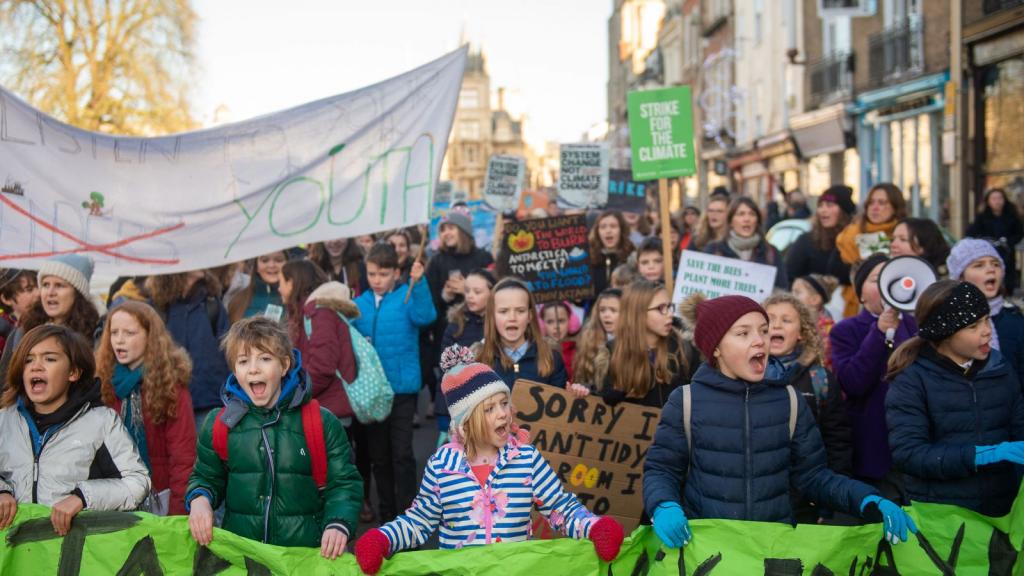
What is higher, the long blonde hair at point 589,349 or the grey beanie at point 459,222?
the grey beanie at point 459,222

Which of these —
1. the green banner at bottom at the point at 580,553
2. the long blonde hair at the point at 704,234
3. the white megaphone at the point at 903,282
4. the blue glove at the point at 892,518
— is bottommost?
the green banner at bottom at the point at 580,553

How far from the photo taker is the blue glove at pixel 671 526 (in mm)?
3451

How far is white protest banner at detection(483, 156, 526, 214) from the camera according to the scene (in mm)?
13367

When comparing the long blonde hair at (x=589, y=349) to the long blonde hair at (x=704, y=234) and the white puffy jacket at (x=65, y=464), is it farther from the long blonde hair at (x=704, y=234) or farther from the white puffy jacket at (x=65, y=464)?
the long blonde hair at (x=704, y=234)

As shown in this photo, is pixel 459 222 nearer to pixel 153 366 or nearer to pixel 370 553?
pixel 153 366

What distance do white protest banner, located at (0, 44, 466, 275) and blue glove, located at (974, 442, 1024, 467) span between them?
3345 millimetres

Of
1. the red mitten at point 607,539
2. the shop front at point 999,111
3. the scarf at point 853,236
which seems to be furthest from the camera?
the shop front at point 999,111

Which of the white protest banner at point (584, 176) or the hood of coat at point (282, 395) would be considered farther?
the white protest banner at point (584, 176)

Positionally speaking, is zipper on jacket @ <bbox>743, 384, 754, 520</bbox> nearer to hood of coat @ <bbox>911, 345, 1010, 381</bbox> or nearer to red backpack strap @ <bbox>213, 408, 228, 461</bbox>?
hood of coat @ <bbox>911, 345, 1010, 381</bbox>

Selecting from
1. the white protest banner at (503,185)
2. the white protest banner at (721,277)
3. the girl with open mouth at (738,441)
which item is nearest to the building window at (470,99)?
the white protest banner at (503,185)

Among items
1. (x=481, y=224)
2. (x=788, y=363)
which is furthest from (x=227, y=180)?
(x=481, y=224)

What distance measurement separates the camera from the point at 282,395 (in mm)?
4012

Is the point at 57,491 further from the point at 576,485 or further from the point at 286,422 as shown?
the point at 576,485

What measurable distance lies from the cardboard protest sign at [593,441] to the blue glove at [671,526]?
72.7 inches
